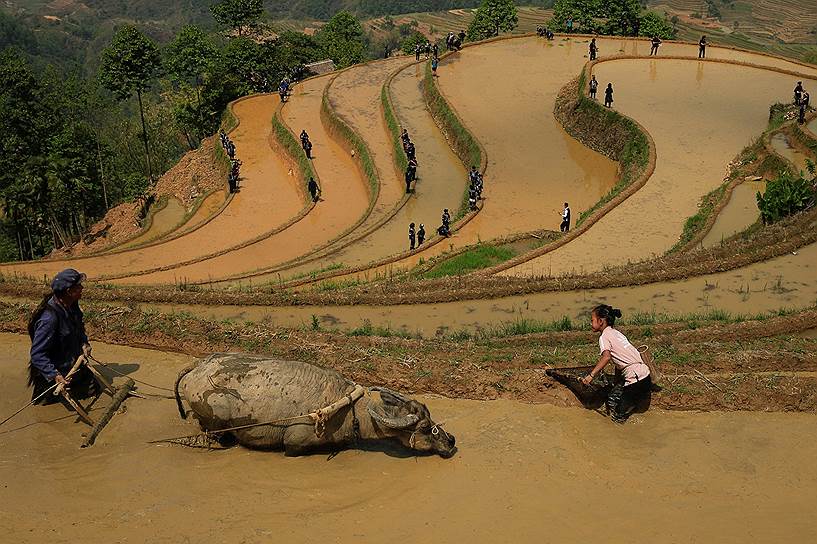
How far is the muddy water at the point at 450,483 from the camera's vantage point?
7277 mm

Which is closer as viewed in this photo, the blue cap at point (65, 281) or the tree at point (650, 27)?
the blue cap at point (65, 281)

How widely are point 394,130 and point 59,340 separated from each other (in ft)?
98.0

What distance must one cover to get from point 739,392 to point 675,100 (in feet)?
94.1

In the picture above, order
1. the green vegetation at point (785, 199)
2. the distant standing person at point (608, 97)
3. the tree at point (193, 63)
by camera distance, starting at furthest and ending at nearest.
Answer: the tree at point (193, 63)
the distant standing person at point (608, 97)
the green vegetation at point (785, 199)

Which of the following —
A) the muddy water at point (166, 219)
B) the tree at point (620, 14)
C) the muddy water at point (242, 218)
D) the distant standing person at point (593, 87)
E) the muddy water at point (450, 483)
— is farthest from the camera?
the tree at point (620, 14)

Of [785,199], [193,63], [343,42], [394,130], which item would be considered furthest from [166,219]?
[343,42]

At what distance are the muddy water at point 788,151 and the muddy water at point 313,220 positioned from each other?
16.1 metres

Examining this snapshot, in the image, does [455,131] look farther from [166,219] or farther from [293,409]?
[293,409]

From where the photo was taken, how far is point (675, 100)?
116ft

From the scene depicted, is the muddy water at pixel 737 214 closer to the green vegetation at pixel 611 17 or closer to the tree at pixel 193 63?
the green vegetation at pixel 611 17

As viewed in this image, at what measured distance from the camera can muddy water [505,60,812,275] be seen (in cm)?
2184

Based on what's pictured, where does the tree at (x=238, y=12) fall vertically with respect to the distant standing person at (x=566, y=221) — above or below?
above

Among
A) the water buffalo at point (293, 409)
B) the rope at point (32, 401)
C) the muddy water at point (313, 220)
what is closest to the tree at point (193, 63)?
the muddy water at point (313, 220)

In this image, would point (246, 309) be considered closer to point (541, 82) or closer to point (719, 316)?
point (719, 316)
